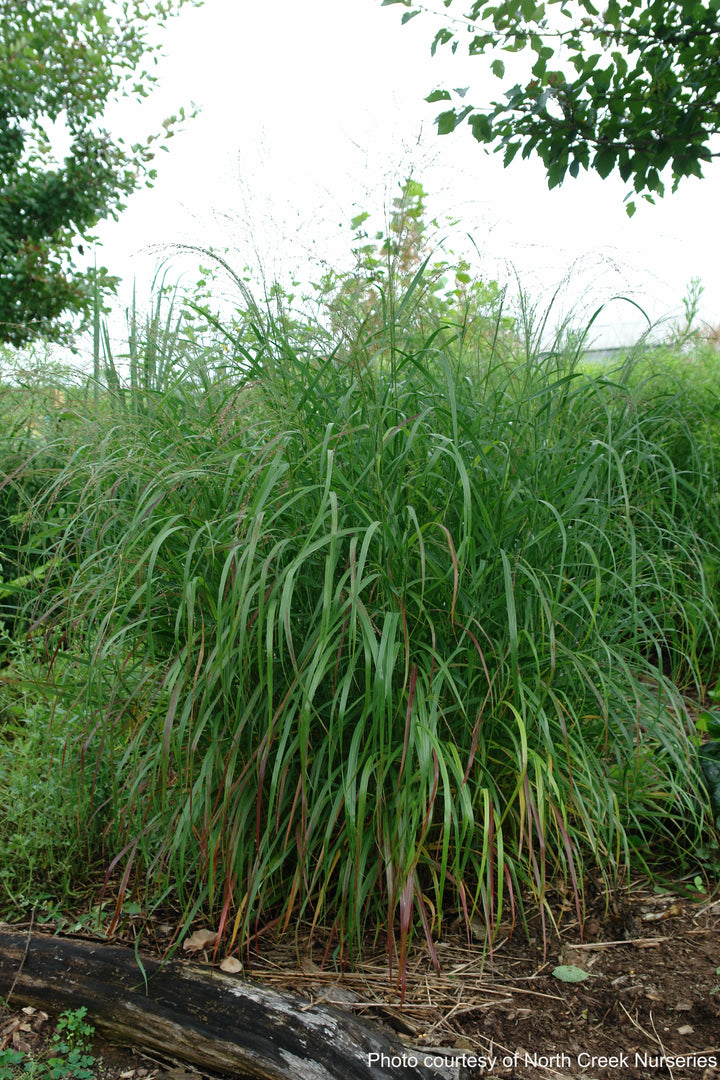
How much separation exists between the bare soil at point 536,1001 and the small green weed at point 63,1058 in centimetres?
4

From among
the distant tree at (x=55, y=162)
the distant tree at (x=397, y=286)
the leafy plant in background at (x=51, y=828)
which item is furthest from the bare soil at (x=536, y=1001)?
the distant tree at (x=55, y=162)

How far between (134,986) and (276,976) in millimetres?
338

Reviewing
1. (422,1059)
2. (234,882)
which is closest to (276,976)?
(234,882)

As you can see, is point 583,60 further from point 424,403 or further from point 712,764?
point 712,764

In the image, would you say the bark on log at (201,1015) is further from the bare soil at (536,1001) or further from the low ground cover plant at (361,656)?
the low ground cover plant at (361,656)

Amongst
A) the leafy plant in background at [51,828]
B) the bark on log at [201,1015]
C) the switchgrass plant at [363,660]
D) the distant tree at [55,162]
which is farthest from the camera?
the distant tree at [55,162]

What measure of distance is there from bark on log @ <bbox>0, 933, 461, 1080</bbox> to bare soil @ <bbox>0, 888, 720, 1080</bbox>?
5cm

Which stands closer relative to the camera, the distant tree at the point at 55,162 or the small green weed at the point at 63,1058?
the small green weed at the point at 63,1058

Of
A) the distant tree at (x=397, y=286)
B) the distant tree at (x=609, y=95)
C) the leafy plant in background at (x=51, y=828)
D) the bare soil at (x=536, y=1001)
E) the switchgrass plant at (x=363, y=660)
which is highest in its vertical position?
the distant tree at (x=609, y=95)

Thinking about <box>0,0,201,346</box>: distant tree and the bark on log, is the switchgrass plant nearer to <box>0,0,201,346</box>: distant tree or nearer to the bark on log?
the bark on log

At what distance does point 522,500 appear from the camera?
2326mm

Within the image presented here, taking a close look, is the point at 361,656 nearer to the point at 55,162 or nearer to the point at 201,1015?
the point at 201,1015

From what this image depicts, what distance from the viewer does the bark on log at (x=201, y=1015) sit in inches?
66.3

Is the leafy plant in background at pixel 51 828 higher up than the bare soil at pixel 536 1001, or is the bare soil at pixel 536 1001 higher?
the leafy plant in background at pixel 51 828
